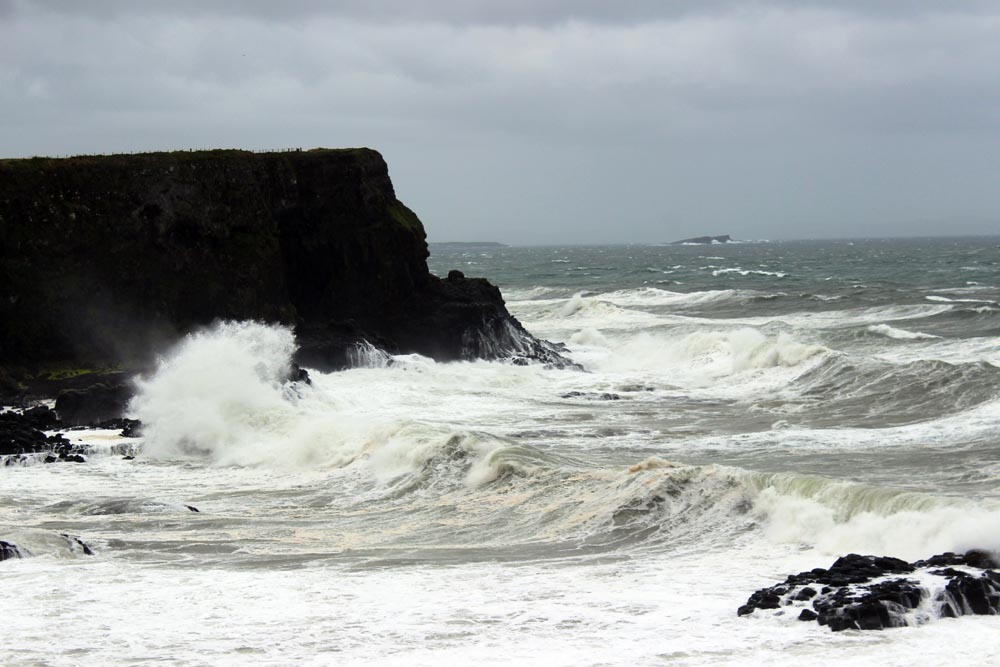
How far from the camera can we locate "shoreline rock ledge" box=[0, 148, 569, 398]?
27547mm

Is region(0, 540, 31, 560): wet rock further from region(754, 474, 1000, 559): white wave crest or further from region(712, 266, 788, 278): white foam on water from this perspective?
region(712, 266, 788, 278): white foam on water

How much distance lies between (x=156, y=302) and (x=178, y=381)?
5040 millimetres

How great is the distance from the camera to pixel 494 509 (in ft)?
53.1

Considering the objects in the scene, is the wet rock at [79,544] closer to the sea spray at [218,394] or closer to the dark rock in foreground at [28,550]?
the dark rock in foreground at [28,550]

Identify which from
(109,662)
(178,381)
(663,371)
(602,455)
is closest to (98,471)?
(178,381)

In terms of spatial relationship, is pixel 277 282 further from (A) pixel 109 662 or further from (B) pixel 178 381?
(A) pixel 109 662

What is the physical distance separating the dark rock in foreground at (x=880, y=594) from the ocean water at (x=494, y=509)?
20 cm

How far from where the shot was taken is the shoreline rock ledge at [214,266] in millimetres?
27547

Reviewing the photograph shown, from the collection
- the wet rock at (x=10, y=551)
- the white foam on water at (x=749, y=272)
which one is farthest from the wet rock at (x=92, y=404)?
the white foam on water at (x=749, y=272)

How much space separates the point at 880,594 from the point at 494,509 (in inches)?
260

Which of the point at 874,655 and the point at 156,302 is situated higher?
the point at 156,302

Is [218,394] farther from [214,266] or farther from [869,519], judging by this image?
[869,519]

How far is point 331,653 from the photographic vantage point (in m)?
10.1

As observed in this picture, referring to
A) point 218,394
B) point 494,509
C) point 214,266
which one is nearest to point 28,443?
point 218,394
